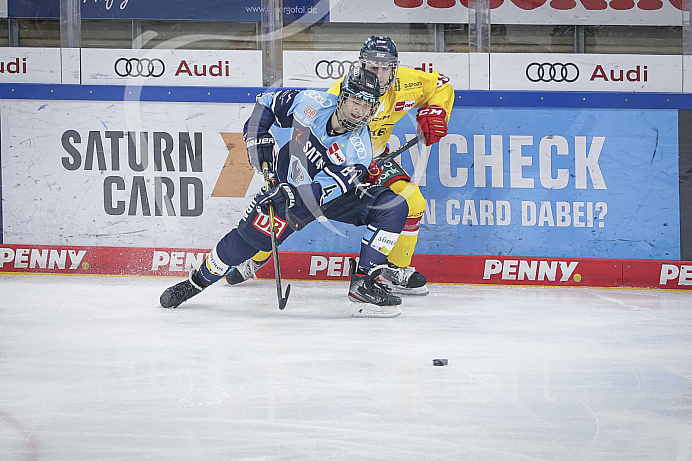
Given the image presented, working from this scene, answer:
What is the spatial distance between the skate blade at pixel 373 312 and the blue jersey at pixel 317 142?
56cm

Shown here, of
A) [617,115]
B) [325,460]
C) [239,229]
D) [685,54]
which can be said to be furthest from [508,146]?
[325,460]

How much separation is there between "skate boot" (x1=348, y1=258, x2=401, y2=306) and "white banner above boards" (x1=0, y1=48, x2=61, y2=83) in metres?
2.38

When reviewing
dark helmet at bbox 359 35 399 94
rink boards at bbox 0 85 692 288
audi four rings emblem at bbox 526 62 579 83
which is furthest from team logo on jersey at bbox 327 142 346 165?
audi four rings emblem at bbox 526 62 579 83

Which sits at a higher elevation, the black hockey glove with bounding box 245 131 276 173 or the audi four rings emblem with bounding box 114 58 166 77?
the audi four rings emblem with bounding box 114 58 166 77

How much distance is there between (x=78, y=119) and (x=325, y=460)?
11.8 ft

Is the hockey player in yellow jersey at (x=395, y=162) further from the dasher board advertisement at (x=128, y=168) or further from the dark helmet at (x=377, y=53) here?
the dasher board advertisement at (x=128, y=168)

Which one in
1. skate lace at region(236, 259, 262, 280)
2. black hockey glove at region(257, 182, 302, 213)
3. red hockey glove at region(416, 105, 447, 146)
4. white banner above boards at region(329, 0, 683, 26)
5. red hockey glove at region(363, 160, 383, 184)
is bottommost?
skate lace at region(236, 259, 262, 280)

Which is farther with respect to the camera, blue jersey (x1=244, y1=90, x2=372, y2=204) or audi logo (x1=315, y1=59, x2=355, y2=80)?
audi logo (x1=315, y1=59, x2=355, y2=80)

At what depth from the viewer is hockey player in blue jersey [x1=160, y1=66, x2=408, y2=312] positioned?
3.54m

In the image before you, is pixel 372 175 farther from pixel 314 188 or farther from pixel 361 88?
pixel 361 88

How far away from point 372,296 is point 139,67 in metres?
2.22

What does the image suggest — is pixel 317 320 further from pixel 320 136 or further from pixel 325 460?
pixel 325 460

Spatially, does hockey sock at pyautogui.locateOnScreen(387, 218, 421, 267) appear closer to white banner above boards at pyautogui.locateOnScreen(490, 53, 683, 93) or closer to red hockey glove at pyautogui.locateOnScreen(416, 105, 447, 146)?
red hockey glove at pyautogui.locateOnScreen(416, 105, 447, 146)

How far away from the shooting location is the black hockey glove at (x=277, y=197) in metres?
3.52
